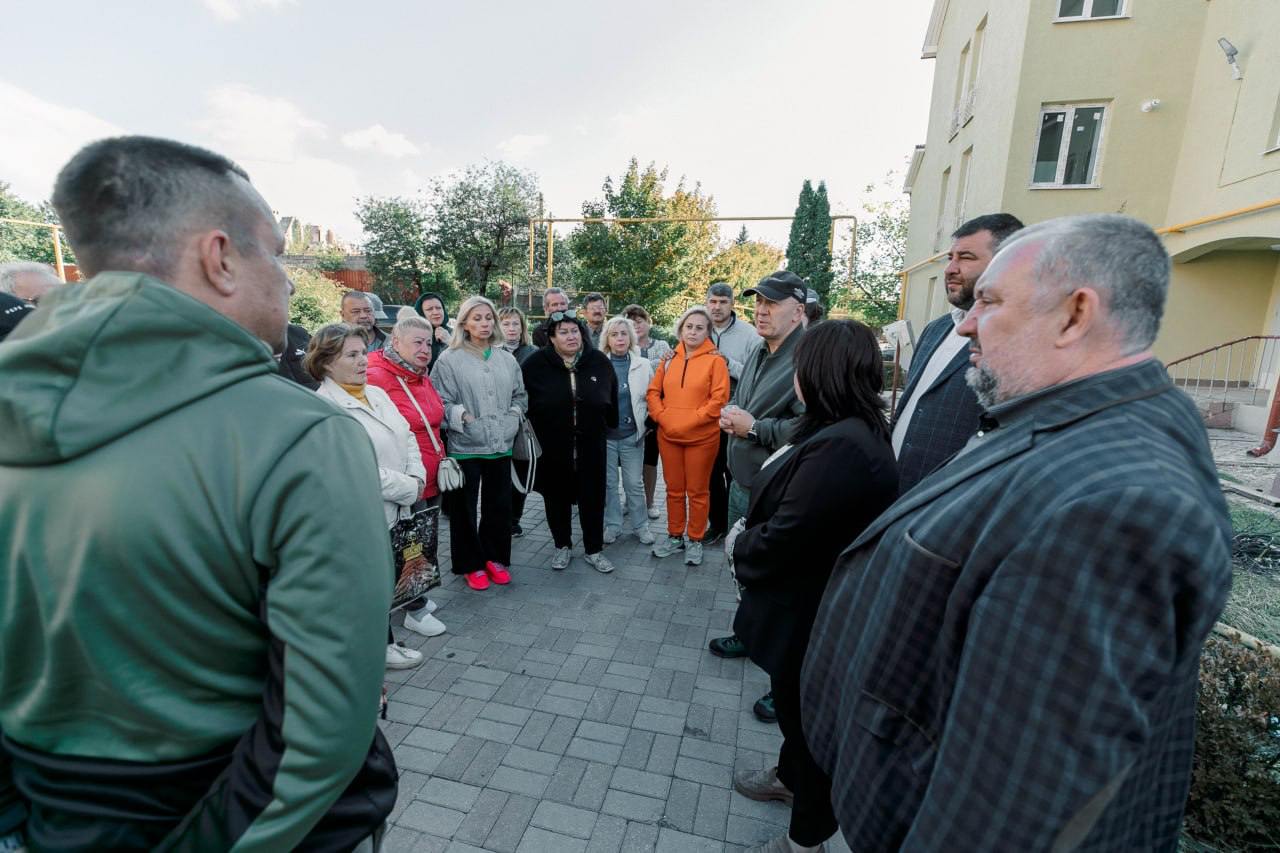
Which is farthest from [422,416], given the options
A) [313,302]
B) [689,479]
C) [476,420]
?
[313,302]

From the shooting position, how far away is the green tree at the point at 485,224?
2464cm

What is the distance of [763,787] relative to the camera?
252 cm

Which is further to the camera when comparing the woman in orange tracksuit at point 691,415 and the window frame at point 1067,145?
the window frame at point 1067,145

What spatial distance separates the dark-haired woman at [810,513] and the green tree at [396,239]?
84.7 ft

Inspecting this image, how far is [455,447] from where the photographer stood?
429 centimetres

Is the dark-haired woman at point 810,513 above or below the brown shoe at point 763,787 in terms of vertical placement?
above

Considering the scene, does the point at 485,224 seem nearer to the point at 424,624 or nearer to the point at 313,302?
the point at 313,302

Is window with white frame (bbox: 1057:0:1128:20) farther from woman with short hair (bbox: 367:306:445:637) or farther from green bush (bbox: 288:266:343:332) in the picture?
green bush (bbox: 288:266:343:332)

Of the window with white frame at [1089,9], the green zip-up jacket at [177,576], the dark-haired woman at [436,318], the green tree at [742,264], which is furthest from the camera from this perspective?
the green tree at [742,264]

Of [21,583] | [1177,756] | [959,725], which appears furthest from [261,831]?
[1177,756]

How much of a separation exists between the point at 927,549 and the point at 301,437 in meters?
1.18

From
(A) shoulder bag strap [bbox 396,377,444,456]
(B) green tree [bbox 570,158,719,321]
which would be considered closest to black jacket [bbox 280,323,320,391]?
(A) shoulder bag strap [bbox 396,377,444,456]

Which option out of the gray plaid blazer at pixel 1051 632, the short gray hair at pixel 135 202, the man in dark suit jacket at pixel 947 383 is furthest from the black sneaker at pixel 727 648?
the short gray hair at pixel 135 202

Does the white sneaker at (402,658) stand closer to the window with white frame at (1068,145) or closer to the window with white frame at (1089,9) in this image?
the window with white frame at (1068,145)
